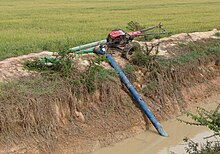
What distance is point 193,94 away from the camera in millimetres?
12031

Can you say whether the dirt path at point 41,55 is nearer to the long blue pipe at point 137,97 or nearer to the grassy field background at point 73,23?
the long blue pipe at point 137,97

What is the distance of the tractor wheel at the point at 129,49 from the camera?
Result: 11.1 metres

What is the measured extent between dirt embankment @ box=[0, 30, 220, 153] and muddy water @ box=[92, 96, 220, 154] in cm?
19

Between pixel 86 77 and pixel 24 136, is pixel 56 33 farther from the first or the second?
pixel 24 136

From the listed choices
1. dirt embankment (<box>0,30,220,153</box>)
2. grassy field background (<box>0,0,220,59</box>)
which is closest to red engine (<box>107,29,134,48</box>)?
dirt embankment (<box>0,30,220,153</box>)

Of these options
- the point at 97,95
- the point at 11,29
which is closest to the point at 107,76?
the point at 97,95

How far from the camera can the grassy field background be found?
40.7 feet

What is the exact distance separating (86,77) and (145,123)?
71.1 inches

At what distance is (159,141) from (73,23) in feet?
30.4

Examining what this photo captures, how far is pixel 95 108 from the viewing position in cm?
952

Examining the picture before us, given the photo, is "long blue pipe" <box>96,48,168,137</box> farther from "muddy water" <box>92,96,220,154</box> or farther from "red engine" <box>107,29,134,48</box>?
"red engine" <box>107,29,134,48</box>

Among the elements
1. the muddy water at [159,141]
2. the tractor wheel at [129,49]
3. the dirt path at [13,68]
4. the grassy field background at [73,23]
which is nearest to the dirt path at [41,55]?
the dirt path at [13,68]

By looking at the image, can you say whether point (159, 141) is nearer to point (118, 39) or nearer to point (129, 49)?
point (129, 49)

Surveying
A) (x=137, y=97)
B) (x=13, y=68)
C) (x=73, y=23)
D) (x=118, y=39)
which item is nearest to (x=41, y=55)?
(x=13, y=68)
